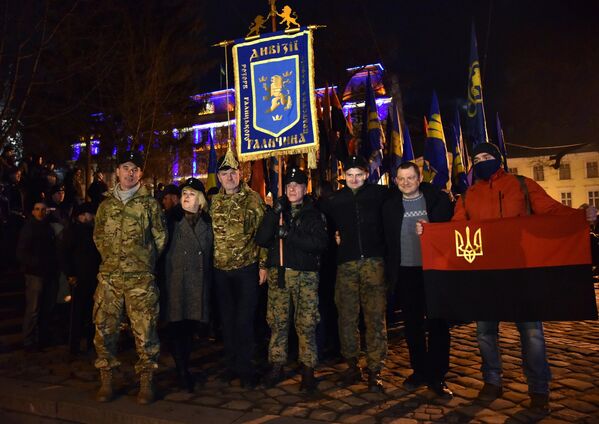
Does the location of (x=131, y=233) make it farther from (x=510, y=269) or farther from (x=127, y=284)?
(x=510, y=269)

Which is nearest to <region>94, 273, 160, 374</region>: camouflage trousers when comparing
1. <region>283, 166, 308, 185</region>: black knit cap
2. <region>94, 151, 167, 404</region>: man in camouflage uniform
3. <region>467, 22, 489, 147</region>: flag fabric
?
<region>94, 151, 167, 404</region>: man in camouflage uniform

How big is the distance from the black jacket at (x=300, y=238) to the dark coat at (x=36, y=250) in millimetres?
3693

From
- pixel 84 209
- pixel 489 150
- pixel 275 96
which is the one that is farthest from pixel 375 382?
pixel 84 209

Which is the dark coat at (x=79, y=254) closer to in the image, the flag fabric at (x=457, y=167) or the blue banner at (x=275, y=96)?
the blue banner at (x=275, y=96)

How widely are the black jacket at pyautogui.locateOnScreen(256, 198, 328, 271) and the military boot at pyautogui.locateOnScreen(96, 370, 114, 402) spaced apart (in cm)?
195

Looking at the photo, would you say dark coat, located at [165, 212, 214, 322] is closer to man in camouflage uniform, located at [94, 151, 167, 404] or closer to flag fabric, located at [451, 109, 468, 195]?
man in camouflage uniform, located at [94, 151, 167, 404]

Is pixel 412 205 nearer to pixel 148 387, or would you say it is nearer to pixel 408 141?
pixel 148 387

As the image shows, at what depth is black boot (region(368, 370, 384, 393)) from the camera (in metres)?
4.48

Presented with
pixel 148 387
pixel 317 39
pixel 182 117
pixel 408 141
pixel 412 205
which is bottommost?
pixel 148 387

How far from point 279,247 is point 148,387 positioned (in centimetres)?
185

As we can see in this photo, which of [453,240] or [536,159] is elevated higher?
[536,159]

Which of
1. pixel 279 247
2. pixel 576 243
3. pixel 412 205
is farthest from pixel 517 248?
pixel 279 247

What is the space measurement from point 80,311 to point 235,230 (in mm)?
2756

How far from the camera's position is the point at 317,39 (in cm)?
2431
